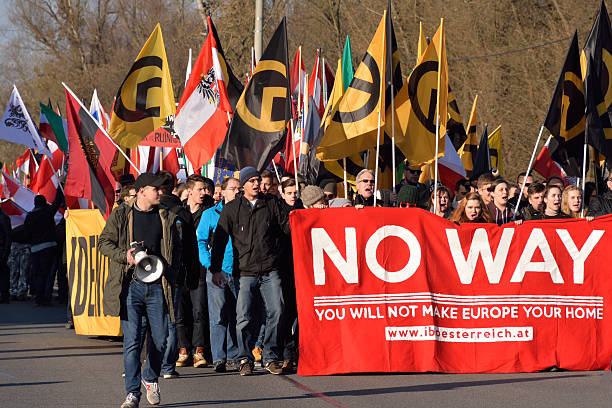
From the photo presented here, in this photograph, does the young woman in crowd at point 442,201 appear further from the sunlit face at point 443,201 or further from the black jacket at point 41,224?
the black jacket at point 41,224

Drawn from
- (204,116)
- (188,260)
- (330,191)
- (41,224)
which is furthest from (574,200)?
(41,224)

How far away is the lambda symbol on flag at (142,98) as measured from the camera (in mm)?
14828

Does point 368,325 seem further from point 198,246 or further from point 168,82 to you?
point 168,82

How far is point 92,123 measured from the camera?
49.3ft

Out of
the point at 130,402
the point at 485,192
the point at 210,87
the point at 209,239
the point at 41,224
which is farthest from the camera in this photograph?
the point at 41,224

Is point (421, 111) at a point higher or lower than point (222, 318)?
higher

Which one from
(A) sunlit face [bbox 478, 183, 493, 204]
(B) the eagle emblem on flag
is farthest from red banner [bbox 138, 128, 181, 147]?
(A) sunlit face [bbox 478, 183, 493, 204]

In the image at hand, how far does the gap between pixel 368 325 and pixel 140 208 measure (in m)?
2.64

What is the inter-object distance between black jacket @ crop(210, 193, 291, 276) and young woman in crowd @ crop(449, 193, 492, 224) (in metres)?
1.62

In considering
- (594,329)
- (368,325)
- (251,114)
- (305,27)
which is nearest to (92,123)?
(251,114)

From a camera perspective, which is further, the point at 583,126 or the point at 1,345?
the point at 1,345

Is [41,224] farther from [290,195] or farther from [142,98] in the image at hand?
[290,195]

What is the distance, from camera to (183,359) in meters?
11.1

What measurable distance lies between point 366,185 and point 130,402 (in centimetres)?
399
